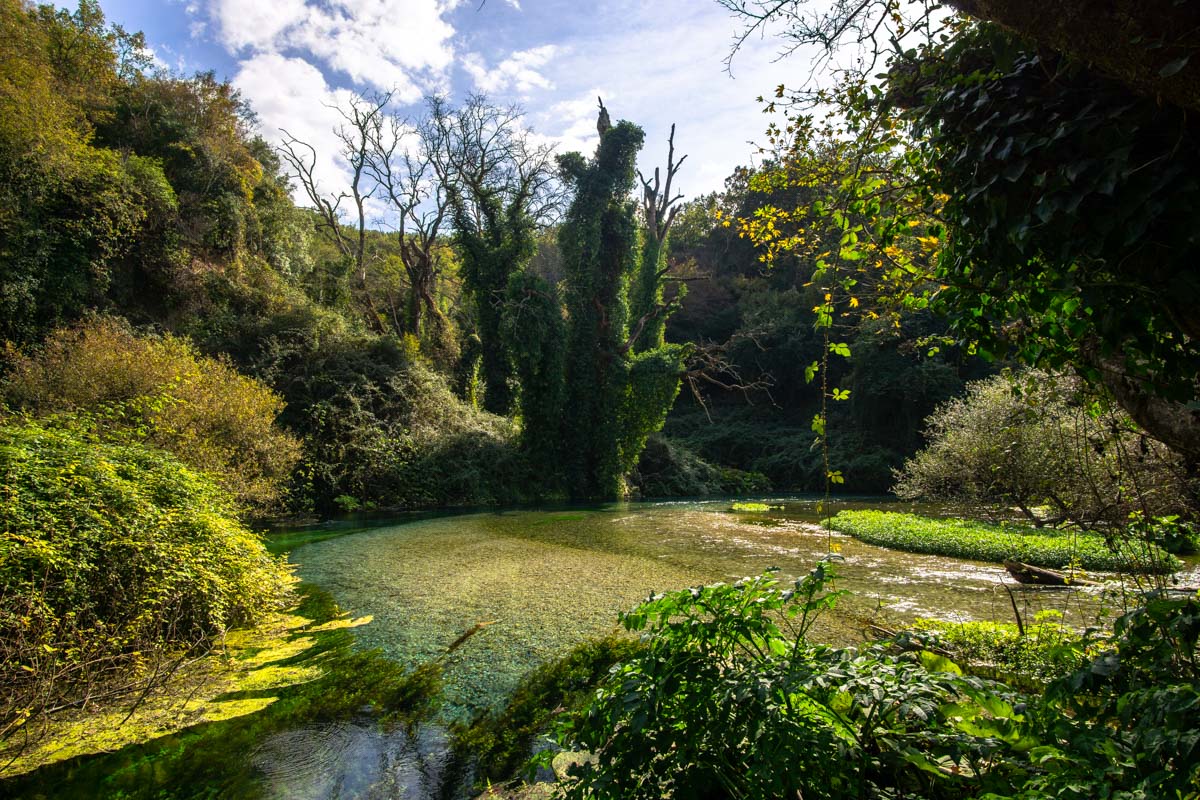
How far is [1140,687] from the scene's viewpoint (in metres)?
1.82

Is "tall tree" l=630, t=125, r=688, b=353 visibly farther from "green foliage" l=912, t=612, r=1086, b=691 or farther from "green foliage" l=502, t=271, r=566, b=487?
"green foliage" l=912, t=612, r=1086, b=691

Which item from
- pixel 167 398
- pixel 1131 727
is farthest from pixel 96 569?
pixel 167 398

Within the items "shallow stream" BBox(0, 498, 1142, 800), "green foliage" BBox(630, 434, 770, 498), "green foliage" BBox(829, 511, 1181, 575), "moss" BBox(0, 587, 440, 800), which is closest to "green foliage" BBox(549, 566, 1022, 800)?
"shallow stream" BBox(0, 498, 1142, 800)

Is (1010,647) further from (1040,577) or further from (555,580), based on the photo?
(555,580)

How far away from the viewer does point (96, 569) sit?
4211 millimetres

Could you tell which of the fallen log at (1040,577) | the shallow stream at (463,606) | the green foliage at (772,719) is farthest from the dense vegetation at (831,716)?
the fallen log at (1040,577)

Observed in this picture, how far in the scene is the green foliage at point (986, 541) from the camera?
26.7 feet

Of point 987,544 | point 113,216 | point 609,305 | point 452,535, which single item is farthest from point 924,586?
point 113,216

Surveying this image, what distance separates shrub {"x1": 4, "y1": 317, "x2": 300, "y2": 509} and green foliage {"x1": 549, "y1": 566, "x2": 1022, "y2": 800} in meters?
8.78

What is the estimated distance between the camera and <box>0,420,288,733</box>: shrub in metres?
3.67

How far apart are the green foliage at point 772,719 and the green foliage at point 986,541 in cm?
665

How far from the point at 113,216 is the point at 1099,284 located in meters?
20.1

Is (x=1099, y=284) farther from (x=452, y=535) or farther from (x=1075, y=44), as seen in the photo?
(x=452, y=535)

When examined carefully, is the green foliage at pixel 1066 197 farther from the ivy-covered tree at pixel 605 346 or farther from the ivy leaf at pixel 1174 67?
the ivy-covered tree at pixel 605 346
